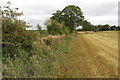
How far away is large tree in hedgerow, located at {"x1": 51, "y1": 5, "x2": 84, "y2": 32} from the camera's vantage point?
120 ft

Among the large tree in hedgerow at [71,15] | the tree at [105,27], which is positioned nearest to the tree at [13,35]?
the large tree in hedgerow at [71,15]

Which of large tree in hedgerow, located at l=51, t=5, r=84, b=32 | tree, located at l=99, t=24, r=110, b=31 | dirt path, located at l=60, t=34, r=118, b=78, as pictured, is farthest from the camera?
tree, located at l=99, t=24, r=110, b=31

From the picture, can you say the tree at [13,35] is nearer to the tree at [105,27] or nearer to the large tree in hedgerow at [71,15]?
the large tree in hedgerow at [71,15]

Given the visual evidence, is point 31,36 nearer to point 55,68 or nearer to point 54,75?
point 55,68

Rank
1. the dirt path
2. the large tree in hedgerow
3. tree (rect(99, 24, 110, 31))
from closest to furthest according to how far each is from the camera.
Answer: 1. the dirt path
2. the large tree in hedgerow
3. tree (rect(99, 24, 110, 31))

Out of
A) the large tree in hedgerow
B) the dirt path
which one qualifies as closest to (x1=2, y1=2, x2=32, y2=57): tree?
the dirt path

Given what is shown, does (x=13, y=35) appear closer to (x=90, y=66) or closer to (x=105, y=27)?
(x=90, y=66)

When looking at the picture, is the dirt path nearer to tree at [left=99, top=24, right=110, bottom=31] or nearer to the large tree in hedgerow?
the large tree in hedgerow

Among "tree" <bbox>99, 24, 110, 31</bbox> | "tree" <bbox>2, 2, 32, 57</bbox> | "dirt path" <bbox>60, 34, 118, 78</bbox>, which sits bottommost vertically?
"dirt path" <bbox>60, 34, 118, 78</bbox>

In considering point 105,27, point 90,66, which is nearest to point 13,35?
point 90,66

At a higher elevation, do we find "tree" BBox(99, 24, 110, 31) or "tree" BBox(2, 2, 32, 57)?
"tree" BBox(99, 24, 110, 31)

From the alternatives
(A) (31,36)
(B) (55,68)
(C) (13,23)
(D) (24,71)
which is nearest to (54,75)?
(B) (55,68)

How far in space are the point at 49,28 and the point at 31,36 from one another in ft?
23.4

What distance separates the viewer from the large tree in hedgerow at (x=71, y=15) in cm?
3662
